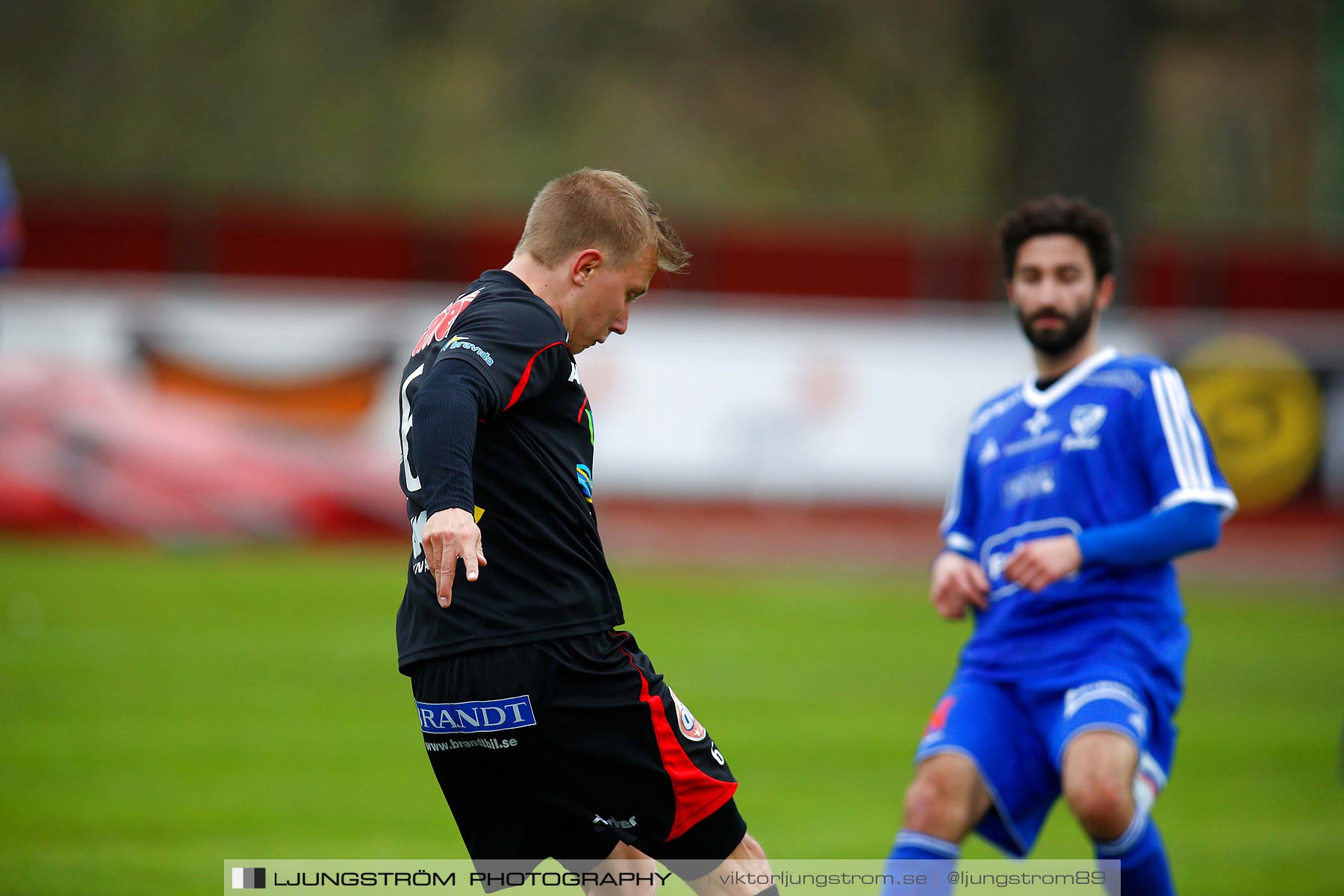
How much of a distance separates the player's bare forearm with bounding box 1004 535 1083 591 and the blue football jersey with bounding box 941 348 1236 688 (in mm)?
170

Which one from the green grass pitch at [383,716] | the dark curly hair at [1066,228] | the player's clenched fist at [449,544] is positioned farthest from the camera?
the green grass pitch at [383,716]

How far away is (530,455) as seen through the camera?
3447 mm

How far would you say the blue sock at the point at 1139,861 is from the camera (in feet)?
14.1

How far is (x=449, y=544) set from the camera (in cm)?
308

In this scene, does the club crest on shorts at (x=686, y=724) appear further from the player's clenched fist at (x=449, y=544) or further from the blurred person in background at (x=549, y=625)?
the player's clenched fist at (x=449, y=544)

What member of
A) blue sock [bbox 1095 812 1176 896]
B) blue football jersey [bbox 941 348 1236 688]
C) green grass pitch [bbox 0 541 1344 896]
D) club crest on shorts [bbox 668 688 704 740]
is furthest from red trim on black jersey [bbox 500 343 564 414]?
green grass pitch [bbox 0 541 1344 896]

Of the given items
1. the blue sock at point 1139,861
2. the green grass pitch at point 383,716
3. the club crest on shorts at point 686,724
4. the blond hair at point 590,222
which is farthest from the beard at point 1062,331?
the green grass pitch at point 383,716

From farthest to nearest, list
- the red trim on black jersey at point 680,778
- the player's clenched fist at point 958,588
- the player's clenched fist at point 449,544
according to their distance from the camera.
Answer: the player's clenched fist at point 958,588, the red trim on black jersey at point 680,778, the player's clenched fist at point 449,544

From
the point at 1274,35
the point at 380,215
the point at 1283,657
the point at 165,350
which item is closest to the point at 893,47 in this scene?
the point at 1274,35

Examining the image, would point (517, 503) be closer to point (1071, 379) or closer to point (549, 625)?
point (549, 625)

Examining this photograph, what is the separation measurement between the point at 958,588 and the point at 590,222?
1827 millimetres

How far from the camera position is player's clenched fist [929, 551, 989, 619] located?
4.72 meters

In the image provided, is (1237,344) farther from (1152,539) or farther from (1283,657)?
(1152,539)

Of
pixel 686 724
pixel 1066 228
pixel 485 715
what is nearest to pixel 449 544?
pixel 485 715
